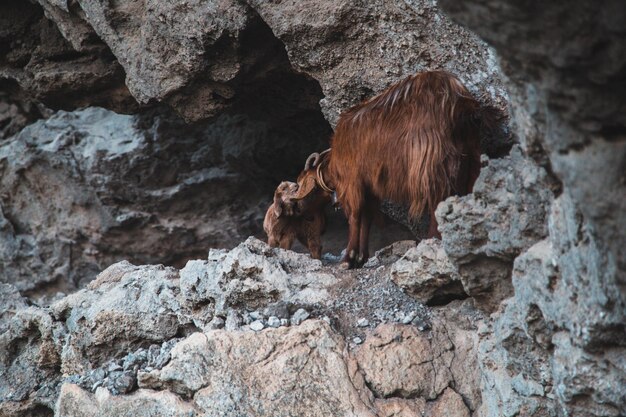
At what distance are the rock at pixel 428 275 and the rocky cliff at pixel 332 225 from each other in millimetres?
12

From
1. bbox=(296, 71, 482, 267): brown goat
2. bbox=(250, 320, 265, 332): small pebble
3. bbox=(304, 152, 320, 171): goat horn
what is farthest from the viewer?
bbox=(304, 152, 320, 171): goat horn

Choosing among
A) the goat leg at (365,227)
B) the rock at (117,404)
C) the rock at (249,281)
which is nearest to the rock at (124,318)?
the rock at (249,281)

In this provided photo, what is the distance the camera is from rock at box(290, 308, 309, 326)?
16.4 feet

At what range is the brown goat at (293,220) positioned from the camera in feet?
22.1

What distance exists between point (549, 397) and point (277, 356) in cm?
149

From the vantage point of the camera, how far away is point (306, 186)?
21.8 feet

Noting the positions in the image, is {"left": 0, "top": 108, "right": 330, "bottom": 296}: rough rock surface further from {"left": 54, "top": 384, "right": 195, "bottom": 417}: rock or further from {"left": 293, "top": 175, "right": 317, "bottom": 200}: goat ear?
{"left": 54, "top": 384, "right": 195, "bottom": 417}: rock

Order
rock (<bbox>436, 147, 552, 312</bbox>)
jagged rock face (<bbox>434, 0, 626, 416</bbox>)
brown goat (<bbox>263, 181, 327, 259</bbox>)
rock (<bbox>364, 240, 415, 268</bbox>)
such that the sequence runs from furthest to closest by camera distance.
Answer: brown goat (<bbox>263, 181, 327, 259</bbox>), rock (<bbox>364, 240, 415, 268</bbox>), rock (<bbox>436, 147, 552, 312</bbox>), jagged rock face (<bbox>434, 0, 626, 416</bbox>)

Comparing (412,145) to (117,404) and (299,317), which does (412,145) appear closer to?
(299,317)

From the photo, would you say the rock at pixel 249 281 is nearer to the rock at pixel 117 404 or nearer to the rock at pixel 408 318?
the rock at pixel 408 318

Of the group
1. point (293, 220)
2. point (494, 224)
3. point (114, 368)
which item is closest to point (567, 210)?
point (494, 224)

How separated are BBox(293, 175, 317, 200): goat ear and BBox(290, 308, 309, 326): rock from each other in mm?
1736

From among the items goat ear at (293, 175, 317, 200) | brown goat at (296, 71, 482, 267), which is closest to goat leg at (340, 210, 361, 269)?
brown goat at (296, 71, 482, 267)

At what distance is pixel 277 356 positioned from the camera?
15.7 feet
